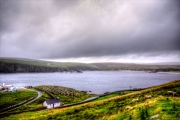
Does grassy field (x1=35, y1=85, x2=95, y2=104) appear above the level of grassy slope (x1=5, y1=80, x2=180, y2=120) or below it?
below

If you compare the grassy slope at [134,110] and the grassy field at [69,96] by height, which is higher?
the grassy slope at [134,110]

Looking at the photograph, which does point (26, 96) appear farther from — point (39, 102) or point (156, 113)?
point (156, 113)

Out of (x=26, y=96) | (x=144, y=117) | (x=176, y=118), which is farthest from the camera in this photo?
(x=26, y=96)

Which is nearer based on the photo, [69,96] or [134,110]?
[134,110]

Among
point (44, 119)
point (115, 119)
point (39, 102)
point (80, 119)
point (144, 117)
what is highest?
point (144, 117)

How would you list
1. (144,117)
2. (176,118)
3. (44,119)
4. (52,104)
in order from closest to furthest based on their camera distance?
(176,118) < (144,117) < (44,119) < (52,104)

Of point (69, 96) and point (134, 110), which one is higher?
point (134, 110)

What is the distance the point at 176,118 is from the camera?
766 inches

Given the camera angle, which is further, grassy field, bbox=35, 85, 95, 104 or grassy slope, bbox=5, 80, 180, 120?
grassy field, bbox=35, 85, 95, 104

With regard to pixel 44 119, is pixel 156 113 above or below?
above

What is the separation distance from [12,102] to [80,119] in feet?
209

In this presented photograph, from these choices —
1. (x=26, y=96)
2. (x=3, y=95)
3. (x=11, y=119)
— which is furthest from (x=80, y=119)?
(x=3, y=95)

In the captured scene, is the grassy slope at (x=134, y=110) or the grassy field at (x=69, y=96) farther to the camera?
the grassy field at (x=69, y=96)

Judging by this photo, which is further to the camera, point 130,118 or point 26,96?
point 26,96
